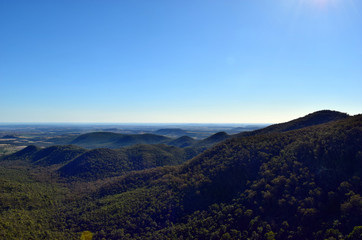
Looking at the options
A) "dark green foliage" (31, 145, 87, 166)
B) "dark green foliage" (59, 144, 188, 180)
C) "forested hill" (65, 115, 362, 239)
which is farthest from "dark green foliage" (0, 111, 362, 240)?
"dark green foliage" (31, 145, 87, 166)

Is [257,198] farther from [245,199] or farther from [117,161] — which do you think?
[117,161]

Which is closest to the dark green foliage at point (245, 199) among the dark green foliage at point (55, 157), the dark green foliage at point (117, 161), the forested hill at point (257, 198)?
the forested hill at point (257, 198)

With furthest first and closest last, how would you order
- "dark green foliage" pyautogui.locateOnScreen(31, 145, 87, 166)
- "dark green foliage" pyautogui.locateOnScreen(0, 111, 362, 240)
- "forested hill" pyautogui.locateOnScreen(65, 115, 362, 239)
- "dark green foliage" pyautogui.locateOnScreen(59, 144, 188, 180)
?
"dark green foliage" pyautogui.locateOnScreen(31, 145, 87, 166), "dark green foliage" pyautogui.locateOnScreen(59, 144, 188, 180), "dark green foliage" pyautogui.locateOnScreen(0, 111, 362, 240), "forested hill" pyautogui.locateOnScreen(65, 115, 362, 239)

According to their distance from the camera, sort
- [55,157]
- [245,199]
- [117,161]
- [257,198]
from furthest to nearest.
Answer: [55,157], [117,161], [245,199], [257,198]

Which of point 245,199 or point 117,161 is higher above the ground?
point 245,199

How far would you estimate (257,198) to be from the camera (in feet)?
181

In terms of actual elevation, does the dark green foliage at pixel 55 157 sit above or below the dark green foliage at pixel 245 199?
below

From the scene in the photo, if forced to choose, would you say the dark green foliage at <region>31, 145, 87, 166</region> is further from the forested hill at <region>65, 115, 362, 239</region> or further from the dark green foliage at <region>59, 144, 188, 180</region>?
the forested hill at <region>65, 115, 362, 239</region>

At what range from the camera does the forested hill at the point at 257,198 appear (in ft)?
142

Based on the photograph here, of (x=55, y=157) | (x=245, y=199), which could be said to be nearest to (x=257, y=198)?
(x=245, y=199)

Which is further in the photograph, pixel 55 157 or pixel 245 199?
pixel 55 157

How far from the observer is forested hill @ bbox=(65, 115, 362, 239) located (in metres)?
43.2

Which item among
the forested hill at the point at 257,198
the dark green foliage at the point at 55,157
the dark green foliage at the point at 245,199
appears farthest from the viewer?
the dark green foliage at the point at 55,157

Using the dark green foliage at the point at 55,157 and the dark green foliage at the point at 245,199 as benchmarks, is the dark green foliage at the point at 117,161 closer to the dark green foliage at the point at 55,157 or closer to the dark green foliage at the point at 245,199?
the dark green foliage at the point at 55,157
